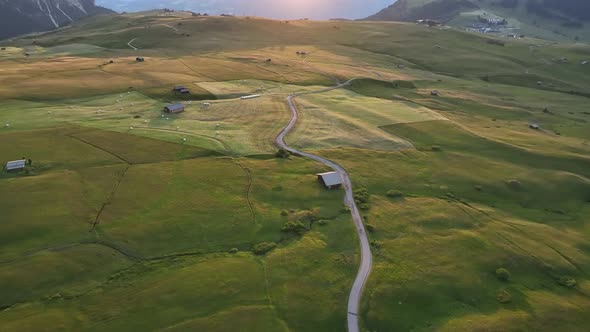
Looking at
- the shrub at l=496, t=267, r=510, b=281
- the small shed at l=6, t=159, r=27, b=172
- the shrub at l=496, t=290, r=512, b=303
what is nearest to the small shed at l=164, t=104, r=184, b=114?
the small shed at l=6, t=159, r=27, b=172

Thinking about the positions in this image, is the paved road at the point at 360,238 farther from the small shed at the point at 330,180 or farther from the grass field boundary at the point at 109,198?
the grass field boundary at the point at 109,198

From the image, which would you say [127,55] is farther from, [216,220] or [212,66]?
[216,220]

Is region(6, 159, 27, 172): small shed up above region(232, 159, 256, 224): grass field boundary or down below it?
above

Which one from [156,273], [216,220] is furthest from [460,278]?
[156,273]

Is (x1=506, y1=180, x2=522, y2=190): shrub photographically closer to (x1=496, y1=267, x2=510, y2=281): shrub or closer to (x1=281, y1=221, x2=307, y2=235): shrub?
(x1=496, y1=267, x2=510, y2=281): shrub

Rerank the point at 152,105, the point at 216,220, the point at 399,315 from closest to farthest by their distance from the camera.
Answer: the point at 399,315 → the point at 216,220 → the point at 152,105

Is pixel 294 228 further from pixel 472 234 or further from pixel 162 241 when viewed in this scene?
pixel 472 234

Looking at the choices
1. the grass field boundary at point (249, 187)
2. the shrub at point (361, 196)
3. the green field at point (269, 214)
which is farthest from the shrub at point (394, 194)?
the grass field boundary at point (249, 187)
